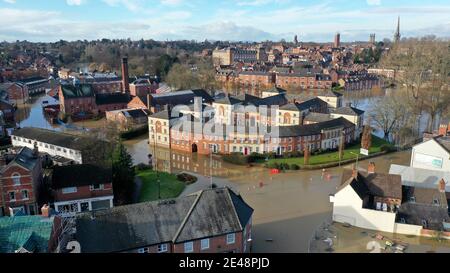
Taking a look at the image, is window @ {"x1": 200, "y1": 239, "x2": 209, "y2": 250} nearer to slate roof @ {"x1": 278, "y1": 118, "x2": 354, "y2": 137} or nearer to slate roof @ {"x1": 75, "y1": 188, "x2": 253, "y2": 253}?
slate roof @ {"x1": 75, "y1": 188, "x2": 253, "y2": 253}

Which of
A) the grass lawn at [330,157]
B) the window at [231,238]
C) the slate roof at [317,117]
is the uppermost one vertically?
the slate roof at [317,117]

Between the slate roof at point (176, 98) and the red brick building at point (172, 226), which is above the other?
the slate roof at point (176, 98)

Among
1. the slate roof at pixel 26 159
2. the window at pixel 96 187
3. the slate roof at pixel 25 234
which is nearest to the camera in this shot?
the slate roof at pixel 25 234

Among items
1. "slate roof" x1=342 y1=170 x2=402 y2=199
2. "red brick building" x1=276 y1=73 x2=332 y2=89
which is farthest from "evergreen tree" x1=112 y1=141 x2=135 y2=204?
"red brick building" x1=276 y1=73 x2=332 y2=89

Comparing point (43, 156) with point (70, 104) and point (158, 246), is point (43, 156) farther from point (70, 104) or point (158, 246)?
point (70, 104)

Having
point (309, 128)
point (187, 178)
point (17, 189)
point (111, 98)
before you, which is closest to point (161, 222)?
point (17, 189)

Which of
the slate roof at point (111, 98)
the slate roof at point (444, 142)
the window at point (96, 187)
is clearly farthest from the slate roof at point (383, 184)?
the slate roof at point (111, 98)

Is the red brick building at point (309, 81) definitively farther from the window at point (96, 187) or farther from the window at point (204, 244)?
the window at point (204, 244)

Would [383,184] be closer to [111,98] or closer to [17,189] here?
[17,189]
